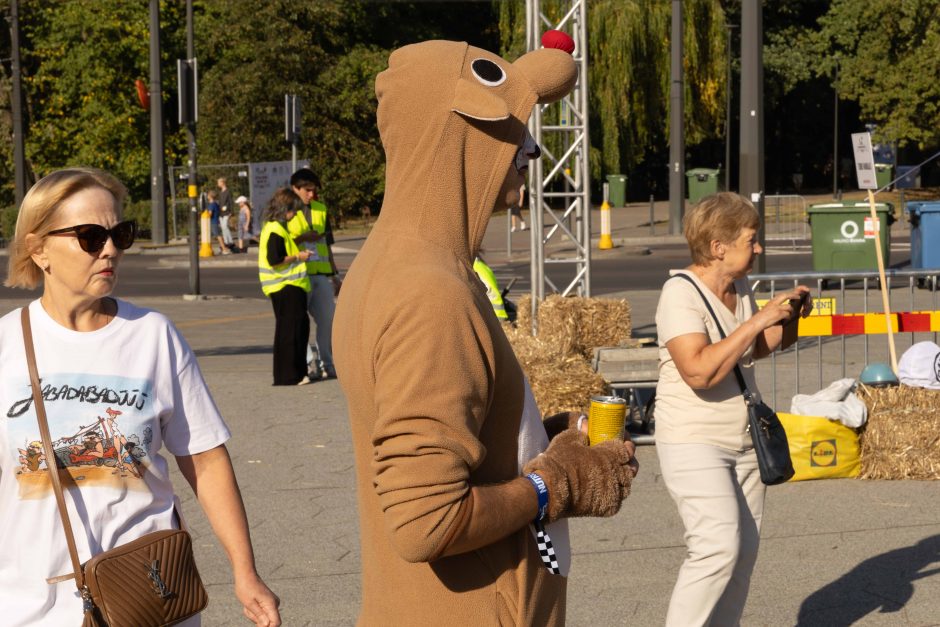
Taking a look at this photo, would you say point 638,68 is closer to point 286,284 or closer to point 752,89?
point 752,89

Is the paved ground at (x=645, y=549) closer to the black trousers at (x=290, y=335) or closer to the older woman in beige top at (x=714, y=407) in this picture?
the older woman in beige top at (x=714, y=407)

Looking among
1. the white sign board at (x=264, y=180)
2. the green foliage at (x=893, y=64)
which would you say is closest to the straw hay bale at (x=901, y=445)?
the white sign board at (x=264, y=180)

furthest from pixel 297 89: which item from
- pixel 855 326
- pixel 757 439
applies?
pixel 757 439

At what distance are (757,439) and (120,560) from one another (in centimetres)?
239

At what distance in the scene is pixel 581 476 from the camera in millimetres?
2400

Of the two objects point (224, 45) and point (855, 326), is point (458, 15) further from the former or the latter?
point (855, 326)

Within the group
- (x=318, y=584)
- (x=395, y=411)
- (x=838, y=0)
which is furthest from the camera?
(x=838, y=0)

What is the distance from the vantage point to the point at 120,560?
9.32ft

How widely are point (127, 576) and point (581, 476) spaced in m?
1.06

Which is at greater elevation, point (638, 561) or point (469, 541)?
point (469, 541)

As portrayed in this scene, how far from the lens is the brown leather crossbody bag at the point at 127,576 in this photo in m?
2.83

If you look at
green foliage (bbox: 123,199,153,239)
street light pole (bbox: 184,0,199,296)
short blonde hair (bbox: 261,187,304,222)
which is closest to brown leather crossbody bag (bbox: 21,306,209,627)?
short blonde hair (bbox: 261,187,304,222)

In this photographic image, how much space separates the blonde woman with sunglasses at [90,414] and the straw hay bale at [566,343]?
561cm

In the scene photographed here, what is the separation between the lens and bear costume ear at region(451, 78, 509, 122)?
7.58ft
